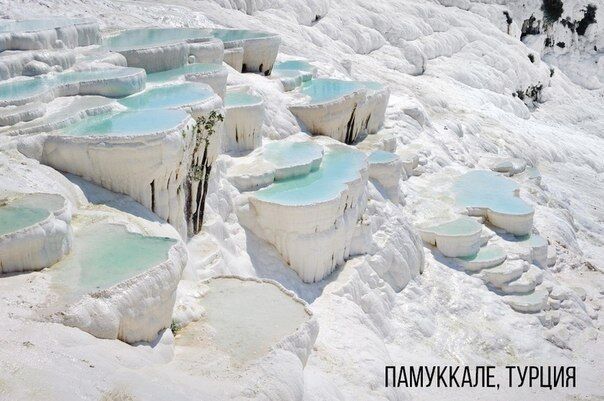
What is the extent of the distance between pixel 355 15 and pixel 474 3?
1071 centimetres

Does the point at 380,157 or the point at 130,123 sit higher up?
the point at 130,123

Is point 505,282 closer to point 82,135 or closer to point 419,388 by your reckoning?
point 419,388

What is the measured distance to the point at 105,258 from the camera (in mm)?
7023

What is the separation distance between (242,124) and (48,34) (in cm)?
401

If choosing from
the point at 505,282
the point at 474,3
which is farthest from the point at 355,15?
the point at 505,282

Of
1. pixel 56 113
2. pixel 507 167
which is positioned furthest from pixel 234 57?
pixel 507 167

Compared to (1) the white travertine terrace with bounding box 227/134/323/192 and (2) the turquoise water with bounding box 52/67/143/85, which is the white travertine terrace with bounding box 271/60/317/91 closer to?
(1) the white travertine terrace with bounding box 227/134/323/192

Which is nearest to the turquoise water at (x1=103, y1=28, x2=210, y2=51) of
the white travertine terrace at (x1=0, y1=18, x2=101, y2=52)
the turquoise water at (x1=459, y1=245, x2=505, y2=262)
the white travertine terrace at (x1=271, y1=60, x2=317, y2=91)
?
the white travertine terrace at (x1=0, y1=18, x2=101, y2=52)

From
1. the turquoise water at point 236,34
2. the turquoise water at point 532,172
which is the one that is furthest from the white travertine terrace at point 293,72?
the turquoise water at point 532,172

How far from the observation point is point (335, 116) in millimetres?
14727

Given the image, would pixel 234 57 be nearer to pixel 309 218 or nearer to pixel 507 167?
pixel 309 218

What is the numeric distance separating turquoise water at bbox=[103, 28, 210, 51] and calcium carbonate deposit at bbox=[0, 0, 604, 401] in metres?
0.07

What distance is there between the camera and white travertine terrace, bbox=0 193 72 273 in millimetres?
6480

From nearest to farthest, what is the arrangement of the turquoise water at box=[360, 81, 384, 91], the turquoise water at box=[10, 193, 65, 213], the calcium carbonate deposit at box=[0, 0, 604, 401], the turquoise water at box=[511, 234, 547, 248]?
the calcium carbonate deposit at box=[0, 0, 604, 401]
the turquoise water at box=[10, 193, 65, 213]
the turquoise water at box=[511, 234, 547, 248]
the turquoise water at box=[360, 81, 384, 91]
